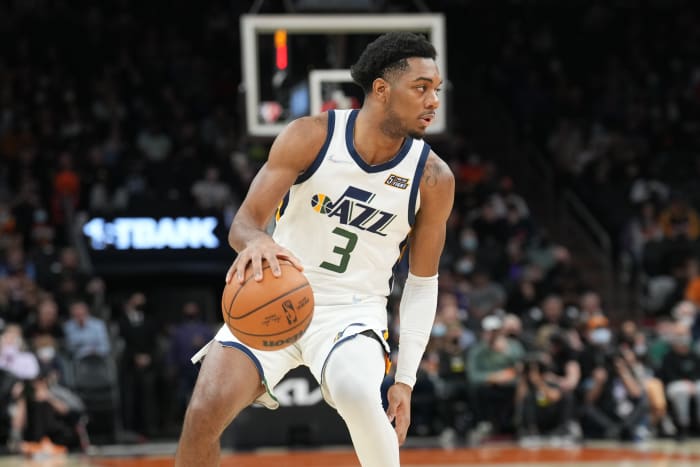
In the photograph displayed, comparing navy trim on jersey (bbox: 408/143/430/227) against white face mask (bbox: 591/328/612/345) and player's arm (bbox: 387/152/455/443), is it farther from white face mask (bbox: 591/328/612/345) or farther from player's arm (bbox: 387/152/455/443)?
white face mask (bbox: 591/328/612/345)

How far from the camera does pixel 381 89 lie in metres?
4.87

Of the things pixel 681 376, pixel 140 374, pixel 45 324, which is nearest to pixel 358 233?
pixel 45 324

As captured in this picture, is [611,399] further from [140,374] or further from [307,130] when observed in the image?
[307,130]

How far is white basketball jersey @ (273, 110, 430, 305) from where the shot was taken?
16.0 ft

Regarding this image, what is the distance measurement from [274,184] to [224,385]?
0.82 m

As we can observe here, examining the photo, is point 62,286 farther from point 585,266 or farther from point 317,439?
point 585,266

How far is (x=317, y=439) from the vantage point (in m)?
12.1

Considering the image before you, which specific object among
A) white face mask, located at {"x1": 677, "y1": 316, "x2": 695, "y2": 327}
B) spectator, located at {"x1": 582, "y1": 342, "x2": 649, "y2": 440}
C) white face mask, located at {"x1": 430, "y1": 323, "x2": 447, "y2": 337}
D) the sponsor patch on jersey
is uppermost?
the sponsor patch on jersey

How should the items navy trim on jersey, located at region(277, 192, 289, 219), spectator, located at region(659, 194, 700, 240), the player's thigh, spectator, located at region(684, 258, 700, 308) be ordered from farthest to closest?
spectator, located at region(659, 194, 700, 240) → spectator, located at region(684, 258, 700, 308) → navy trim on jersey, located at region(277, 192, 289, 219) → the player's thigh

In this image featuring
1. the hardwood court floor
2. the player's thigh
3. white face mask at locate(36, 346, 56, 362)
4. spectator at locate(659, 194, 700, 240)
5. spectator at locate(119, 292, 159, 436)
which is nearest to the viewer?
the player's thigh

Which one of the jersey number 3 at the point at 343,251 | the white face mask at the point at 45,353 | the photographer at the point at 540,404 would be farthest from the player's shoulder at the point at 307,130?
the photographer at the point at 540,404

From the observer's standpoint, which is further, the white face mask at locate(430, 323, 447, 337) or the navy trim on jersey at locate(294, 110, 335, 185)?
the white face mask at locate(430, 323, 447, 337)

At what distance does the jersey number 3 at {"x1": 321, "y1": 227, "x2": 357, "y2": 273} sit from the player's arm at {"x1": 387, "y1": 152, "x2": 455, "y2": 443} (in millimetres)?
322

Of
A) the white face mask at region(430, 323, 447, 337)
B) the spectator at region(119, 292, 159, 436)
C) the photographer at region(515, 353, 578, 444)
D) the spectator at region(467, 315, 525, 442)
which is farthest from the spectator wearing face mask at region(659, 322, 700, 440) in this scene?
the spectator at region(119, 292, 159, 436)
